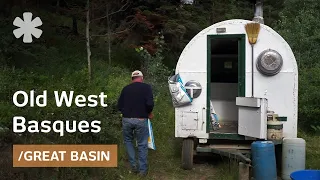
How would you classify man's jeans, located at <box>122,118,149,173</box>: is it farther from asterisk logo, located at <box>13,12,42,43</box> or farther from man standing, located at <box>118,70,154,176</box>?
asterisk logo, located at <box>13,12,42,43</box>

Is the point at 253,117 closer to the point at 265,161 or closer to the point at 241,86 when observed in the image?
the point at 241,86

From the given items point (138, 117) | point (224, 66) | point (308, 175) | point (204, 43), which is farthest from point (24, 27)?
point (308, 175)

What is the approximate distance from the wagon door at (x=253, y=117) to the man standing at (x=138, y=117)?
1.76 metres

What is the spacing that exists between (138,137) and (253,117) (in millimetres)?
2029

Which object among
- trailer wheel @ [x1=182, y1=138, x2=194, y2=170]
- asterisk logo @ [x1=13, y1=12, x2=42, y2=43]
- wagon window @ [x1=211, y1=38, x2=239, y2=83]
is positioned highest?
asterisk logo @ [x1=13, y1=12, x2=42, y2=43]

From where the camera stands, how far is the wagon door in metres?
7.00

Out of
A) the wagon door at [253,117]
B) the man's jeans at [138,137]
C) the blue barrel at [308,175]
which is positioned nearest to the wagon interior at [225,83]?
the wagon door at [253,117]

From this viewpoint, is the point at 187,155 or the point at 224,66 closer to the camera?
the point at 187,155

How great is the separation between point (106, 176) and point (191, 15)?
12.7 meters

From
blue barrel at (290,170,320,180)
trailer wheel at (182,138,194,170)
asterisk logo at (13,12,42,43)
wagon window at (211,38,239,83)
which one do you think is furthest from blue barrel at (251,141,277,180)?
asterisk logo at (13,12,42,43)

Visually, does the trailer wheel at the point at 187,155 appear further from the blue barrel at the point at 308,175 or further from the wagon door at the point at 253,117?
the blue barrel at the point at 308,175

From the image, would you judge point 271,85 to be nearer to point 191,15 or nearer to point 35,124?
point 35,124

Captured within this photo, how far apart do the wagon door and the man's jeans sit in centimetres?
180

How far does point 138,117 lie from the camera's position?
6.76 meters
